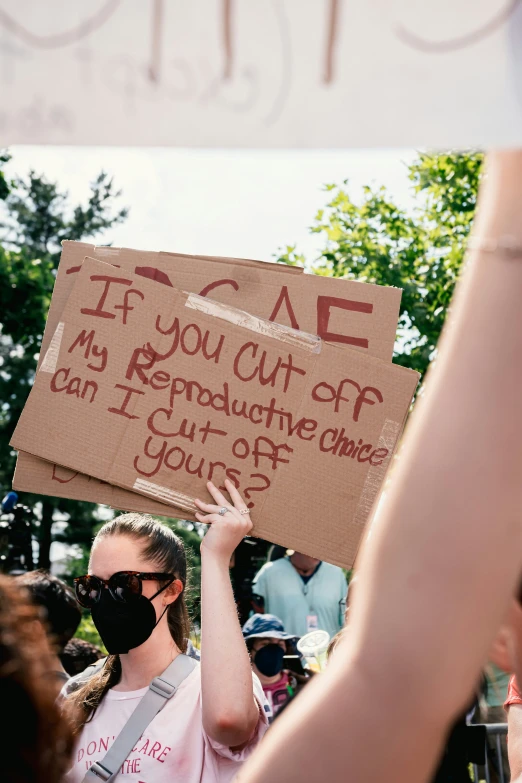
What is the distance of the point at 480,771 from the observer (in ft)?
16.8

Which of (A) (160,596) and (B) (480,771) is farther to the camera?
(B) (480,771)

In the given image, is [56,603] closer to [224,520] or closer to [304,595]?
[304,595]

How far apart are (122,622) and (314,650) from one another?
7.23 feet

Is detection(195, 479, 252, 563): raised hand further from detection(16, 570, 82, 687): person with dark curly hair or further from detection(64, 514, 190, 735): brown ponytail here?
detection(16, 570, 82, 687): person with dark curly hair

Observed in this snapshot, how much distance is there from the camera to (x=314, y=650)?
4.67 m

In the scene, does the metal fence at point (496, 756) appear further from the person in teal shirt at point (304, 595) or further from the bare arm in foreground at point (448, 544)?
the bare arm in foreground at point (448, 544)

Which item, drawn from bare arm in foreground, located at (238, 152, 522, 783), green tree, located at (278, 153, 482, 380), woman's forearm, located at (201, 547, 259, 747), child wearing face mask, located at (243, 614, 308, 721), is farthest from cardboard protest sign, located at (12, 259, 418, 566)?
green tree, located at (278, 153, 482, 380)

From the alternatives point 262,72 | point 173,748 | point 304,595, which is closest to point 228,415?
point 173,748

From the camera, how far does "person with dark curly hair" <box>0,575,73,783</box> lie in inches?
34.4

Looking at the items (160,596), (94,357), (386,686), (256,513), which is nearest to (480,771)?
(160,596)

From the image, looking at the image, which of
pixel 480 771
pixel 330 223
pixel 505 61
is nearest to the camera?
pixel 505 61

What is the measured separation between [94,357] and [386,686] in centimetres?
195

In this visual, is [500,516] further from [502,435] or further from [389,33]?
[389,33]

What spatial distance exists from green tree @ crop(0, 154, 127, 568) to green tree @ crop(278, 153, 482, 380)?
5889mm
